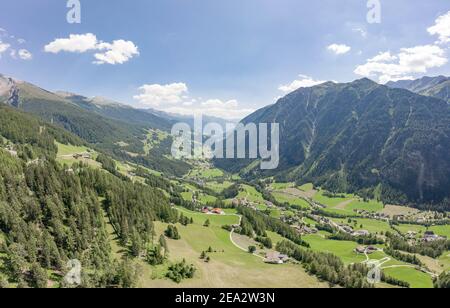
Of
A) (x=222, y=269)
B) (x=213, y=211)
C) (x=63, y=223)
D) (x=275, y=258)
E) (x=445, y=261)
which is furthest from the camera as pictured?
(x=213, y=211)

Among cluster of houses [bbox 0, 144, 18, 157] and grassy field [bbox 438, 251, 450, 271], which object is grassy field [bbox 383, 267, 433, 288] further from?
cluster of houses [bbox 0, 144, 18, 157]

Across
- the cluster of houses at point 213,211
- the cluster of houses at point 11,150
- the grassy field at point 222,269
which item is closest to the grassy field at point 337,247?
the cluster of houses at point 213,211

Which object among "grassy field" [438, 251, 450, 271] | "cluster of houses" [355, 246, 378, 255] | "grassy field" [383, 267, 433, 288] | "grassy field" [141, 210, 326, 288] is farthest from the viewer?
"cluster of houses" [355, 246, 378, 255]

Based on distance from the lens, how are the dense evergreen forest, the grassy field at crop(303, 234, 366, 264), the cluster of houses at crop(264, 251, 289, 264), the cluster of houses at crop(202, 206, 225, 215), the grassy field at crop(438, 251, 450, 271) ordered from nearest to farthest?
the dense evergreen forest, the cluster of houses at crop(264, 251, 289, 264), the grassy field at crop(438, 251, 450, 271), the grassy field at crop(303, 234, 366, 264), the cluster of houses at crop(202, 206, 225, 215)

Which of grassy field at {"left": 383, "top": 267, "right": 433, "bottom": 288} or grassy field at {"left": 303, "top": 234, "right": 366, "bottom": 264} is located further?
grassy field at {"left": 303, "top": 234, "right": 366, "bottom": 264}

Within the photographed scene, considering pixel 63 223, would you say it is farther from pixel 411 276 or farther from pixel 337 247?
pixel 337 247

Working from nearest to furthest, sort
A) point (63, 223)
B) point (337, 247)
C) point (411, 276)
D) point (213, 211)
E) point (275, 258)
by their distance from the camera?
point (63, 223) < point (275, 258) < point (411, 276) < point (337, 247) < point (213, 211)

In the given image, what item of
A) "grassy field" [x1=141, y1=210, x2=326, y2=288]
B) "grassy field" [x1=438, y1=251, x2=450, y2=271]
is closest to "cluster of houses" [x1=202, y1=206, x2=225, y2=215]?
"grassy field" [x1=141, y1=210, x2=326, y2=288]

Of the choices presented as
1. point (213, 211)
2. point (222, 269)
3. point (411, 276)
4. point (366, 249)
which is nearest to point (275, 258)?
point (222, 269)

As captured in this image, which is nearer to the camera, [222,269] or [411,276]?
[222,269]
